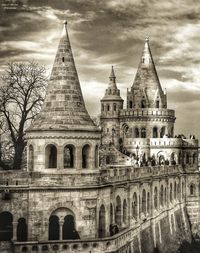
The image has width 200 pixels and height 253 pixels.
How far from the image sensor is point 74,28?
1017 inches

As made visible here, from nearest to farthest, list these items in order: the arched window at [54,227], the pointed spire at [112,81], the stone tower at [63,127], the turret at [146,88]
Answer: the stone tower at [63,127] → the arched window at [54,227] → the pointed spire at [112,81] → the turret at [146,88]

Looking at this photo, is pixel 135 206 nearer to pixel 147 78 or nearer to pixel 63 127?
pixel 63 127

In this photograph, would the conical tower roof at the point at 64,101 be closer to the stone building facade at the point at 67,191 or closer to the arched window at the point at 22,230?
the stone building facade at the point at 67,191

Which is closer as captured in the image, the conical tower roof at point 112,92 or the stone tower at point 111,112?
the conical tower roof at point 112,92

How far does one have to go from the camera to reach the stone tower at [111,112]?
154ft

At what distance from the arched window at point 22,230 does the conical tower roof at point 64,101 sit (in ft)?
12.7

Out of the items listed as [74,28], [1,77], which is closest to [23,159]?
[1,77]

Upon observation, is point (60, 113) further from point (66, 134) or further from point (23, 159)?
point (23, 159)

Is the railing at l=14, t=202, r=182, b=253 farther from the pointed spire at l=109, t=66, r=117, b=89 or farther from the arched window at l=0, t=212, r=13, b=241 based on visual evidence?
the pointed spire at l=109, t=66, r=117, b=89

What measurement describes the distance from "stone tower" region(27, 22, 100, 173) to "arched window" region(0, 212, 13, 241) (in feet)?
8.36

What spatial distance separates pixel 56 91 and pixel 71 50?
1.98 meters

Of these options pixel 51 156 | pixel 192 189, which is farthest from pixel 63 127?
pixel 192 189

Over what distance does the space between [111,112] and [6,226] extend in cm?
2406

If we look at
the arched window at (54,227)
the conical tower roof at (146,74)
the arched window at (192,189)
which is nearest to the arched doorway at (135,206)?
the arched window at (54,227)
